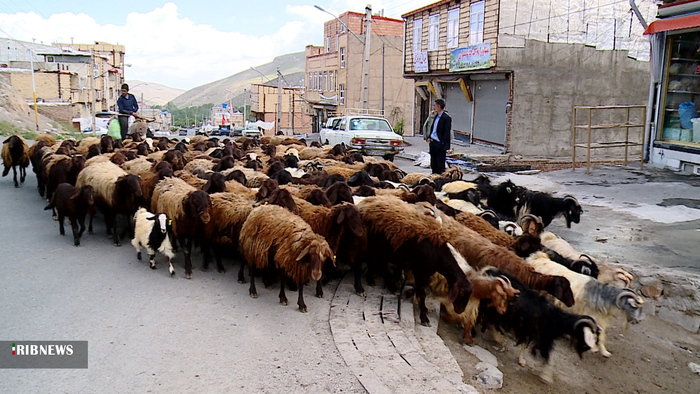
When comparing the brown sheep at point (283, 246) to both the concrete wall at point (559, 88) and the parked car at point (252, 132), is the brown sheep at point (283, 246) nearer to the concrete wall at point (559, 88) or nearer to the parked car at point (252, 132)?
the concrete wall at point (559, 88)

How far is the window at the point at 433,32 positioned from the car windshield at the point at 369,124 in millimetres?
6769

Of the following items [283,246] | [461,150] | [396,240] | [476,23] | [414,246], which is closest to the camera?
[283,246]

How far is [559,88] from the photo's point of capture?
2044cm

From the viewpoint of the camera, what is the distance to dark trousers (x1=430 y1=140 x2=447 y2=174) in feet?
40.5

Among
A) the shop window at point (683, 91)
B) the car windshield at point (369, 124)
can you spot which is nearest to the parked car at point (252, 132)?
the car windshield at point (369, 124)

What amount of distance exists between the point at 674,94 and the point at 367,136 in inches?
373

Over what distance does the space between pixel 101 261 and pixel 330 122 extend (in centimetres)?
1745

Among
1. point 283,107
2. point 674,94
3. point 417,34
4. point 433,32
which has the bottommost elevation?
point 674,94

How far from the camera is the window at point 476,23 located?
20969 millimetres

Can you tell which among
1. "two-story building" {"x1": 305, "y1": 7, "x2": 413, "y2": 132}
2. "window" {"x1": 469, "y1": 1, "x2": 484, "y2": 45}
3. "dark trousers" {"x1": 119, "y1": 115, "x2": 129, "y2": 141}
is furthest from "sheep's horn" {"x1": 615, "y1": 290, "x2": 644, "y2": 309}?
"two-story building" {"x1": 305, "y1": 7, "x2": 413, "y2": 132}

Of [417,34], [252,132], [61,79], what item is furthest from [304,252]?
[61,79]

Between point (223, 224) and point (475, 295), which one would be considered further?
point (223, 224)

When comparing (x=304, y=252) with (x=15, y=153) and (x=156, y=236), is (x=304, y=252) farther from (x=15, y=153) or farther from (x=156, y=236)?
(x=15, y=153)

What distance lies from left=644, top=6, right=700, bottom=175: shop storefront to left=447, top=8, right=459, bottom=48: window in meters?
10.1
